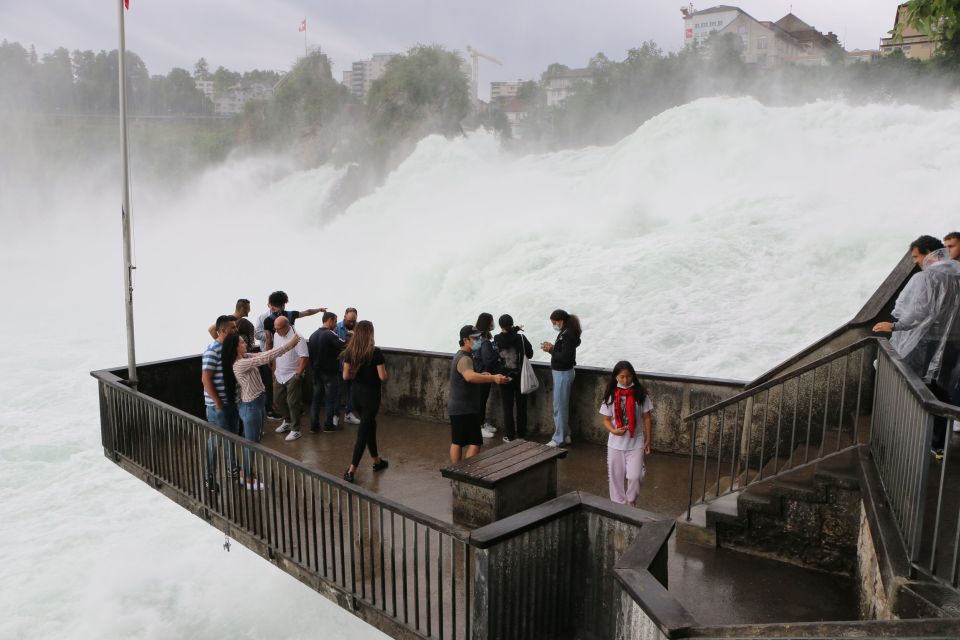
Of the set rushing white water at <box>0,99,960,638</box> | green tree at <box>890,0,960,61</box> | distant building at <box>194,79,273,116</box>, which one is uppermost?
distant building at <box>194,79,273,116</box>

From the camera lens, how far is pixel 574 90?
5969 cm

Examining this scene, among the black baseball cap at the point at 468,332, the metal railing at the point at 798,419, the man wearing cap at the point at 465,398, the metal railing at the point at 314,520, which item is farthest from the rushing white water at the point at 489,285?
the metal railing at the point at 798,419

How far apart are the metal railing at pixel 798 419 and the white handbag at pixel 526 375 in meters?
2.34

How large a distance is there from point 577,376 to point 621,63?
5404cm

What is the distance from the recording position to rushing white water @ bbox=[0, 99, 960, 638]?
1488 cm

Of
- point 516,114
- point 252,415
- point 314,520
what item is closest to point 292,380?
point 252,415

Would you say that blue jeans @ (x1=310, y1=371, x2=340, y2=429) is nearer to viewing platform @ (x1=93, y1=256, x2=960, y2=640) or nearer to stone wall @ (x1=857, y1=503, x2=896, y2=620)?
viewing platform @ (x1=93, y1=256, x2=960, y2=640)

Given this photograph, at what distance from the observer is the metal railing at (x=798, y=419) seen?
605cm

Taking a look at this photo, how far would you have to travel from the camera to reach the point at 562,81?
75375 millimetres

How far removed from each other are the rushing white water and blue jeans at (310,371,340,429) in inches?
166

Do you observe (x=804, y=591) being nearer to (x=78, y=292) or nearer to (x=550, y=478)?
(x=550, y=478)

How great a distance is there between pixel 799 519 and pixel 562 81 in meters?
73.7

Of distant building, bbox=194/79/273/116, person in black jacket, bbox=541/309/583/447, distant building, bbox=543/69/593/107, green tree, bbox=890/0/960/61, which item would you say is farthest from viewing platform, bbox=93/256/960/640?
distant building, bbox=194/79/273/116

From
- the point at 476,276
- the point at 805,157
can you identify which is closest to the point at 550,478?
the point at 476,276
